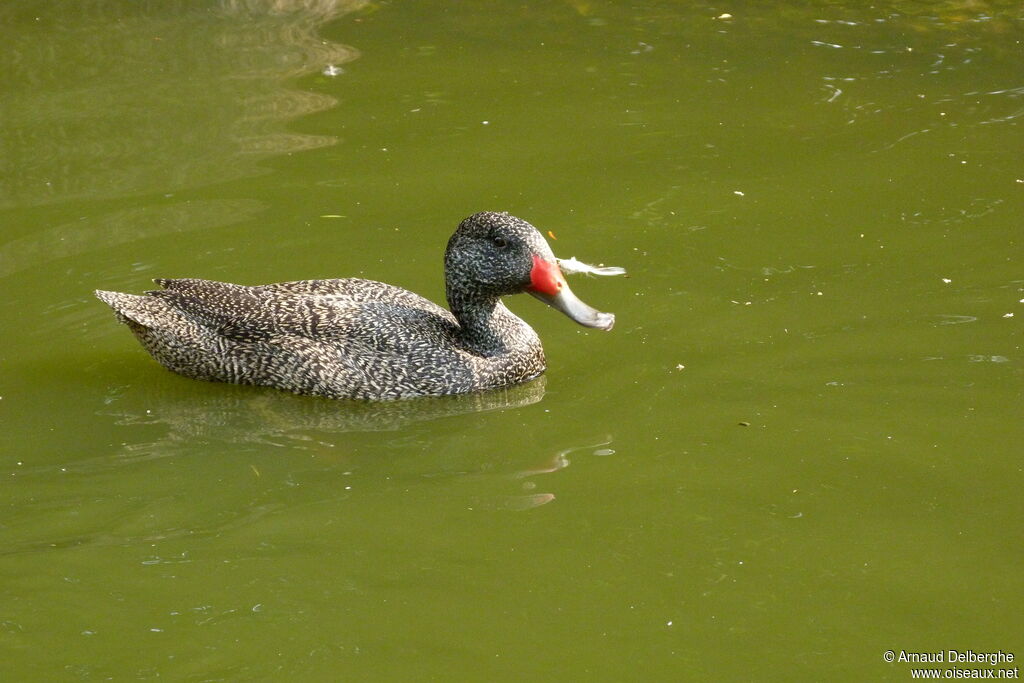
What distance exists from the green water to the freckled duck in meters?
0.17

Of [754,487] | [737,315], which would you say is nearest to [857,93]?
[737,315]

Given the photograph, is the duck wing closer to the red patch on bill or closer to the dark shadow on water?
the dark shadow on water

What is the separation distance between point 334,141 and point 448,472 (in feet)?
15.7

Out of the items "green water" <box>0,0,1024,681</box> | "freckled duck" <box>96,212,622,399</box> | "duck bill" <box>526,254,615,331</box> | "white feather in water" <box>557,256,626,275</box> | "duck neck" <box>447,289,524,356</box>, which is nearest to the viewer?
"green water" <box>0,0,1024,681</box>

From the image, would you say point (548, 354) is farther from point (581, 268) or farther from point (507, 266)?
point (507, 266)

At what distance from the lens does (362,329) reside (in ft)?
25.2

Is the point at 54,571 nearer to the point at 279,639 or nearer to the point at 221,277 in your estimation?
the point at 279,639

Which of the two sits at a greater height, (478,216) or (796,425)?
(478,216)

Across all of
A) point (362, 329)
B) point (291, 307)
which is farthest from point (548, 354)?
point (291, 307)

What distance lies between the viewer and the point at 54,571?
19.0 feet

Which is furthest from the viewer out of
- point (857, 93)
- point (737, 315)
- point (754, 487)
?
point (857, 93)

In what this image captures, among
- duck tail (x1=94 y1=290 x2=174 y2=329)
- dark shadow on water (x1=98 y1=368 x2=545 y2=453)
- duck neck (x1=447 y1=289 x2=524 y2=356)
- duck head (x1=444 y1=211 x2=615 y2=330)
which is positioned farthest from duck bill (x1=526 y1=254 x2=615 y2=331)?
duck tail (x1=94 y1=290 x2=174 y2=329)

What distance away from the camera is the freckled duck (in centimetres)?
762

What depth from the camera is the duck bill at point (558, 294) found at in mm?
7520
